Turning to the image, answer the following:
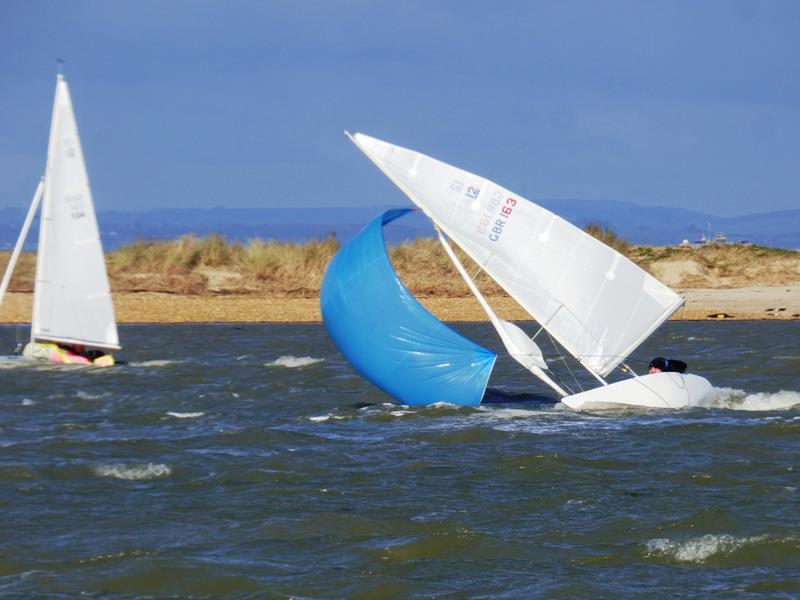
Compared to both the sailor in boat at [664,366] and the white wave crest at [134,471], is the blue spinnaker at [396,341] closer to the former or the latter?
the sailor in boat at [664,366]

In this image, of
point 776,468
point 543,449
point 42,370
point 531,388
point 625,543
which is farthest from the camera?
point 42,370

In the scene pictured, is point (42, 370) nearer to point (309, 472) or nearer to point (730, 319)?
point (309, 472)

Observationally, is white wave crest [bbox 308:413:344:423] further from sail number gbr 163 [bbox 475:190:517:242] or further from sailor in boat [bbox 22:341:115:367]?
sailor in boat [bbox 22:341:115:367]

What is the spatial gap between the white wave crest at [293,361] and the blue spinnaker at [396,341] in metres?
7.65

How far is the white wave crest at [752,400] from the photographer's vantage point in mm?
21391

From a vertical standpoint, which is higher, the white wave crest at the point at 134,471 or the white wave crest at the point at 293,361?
the white wave crest at the point at 293,361

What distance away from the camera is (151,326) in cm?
3925

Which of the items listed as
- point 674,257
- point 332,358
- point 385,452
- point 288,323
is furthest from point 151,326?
point 385,452

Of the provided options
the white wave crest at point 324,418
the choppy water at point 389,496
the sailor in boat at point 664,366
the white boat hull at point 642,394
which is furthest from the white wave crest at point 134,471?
the sailor in boat at point 664,366

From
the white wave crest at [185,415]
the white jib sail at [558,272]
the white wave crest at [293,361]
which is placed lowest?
the white wave crest at [185,415]

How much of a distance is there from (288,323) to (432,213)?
66.3 ft

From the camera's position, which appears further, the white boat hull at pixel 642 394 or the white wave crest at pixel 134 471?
the white boat hull at pixel 642 394

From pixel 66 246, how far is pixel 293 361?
4.80 meters

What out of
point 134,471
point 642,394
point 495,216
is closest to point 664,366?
point 642,394
